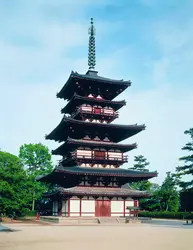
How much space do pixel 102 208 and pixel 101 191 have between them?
2.73m

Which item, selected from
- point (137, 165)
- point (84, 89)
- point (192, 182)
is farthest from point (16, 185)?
point (137, 165)

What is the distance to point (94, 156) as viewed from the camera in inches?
1918

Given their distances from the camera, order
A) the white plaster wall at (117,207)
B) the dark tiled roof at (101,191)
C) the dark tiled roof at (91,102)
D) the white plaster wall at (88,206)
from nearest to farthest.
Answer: the dark tiled roof at (101,191), the white plaster wall at (88,206), the white plaster wall at (117,207), the dark tiled roof at (91,102)

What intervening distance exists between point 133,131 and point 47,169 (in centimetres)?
3915

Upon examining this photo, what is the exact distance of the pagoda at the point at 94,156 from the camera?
45.7 metres

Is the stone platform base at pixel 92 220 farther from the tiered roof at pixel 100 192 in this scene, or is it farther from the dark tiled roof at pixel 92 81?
the dark tiled roof at pixel 92 81

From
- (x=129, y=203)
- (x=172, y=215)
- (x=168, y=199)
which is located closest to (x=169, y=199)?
(x=168, y=199)

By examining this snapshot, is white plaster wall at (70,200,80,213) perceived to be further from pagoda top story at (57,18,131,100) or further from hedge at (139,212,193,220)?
hedge at (139,212,193,220)

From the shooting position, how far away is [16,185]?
169 feet

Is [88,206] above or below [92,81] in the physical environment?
below

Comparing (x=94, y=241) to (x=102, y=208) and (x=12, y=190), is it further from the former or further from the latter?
(x=12, y=190)

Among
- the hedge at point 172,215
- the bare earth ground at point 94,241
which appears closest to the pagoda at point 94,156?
the hedge at point 172,215

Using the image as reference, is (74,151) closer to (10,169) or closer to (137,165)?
(10,169)

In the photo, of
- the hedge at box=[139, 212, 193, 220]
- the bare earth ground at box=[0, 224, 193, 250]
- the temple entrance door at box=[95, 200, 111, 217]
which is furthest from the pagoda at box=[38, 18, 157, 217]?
the bare earth ground at box=[0, 224, 193, 250]
